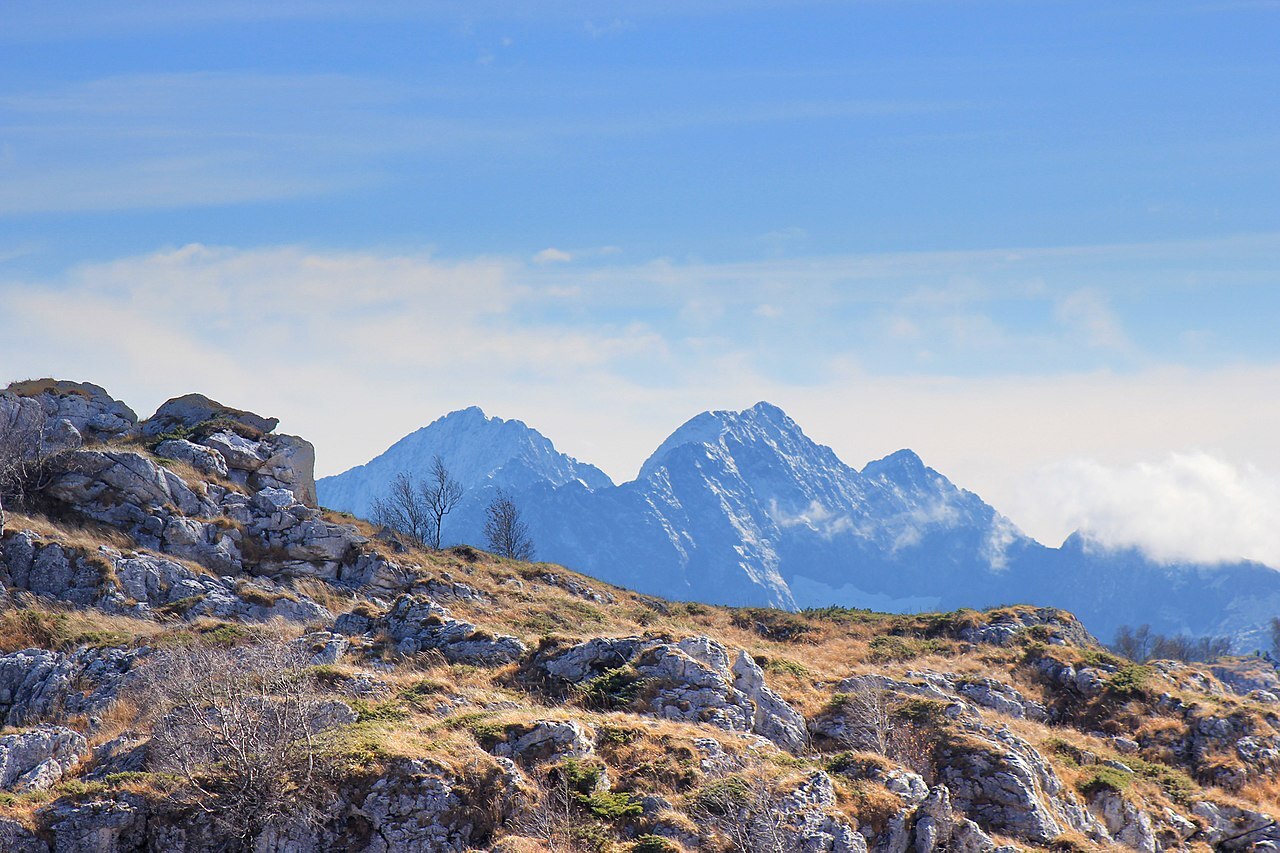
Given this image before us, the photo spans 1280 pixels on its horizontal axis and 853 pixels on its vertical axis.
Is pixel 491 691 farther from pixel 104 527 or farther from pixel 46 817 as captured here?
pixel 104 527

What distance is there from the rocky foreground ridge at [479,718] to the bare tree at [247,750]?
0.22 feet

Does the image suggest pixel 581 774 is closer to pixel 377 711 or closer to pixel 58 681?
pixel 377 711

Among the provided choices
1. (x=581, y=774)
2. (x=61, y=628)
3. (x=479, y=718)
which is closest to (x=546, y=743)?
(x=581, y=774)

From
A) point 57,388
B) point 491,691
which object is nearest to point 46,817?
point 491,691

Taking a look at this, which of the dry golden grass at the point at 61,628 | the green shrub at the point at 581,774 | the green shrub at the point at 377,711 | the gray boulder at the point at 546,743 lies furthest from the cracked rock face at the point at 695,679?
the dry golden grass at the point at 61,628

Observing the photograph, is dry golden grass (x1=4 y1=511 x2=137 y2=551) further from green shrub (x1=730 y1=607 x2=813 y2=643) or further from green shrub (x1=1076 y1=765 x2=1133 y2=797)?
green shrub (x1=1076 y1=765 x2=1133 y2=797)

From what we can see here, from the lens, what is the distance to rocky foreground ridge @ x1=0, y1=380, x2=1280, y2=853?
2034cm

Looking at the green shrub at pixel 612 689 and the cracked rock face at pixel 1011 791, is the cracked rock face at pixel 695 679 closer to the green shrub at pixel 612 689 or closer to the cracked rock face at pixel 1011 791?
the green shrub at pixel 612 689

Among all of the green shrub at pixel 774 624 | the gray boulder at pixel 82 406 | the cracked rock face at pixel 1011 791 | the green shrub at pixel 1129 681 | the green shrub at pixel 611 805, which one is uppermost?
the gray boulder at pixel 82 406

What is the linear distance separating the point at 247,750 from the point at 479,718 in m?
6.04

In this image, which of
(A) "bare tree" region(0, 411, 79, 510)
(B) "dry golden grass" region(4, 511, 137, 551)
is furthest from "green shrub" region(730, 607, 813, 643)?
(A) "bare tree" region(0, 411, 79, 510)

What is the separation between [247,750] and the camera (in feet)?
67.7

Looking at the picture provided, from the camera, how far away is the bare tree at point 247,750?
1998 cm

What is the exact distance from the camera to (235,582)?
49625 millimetres
